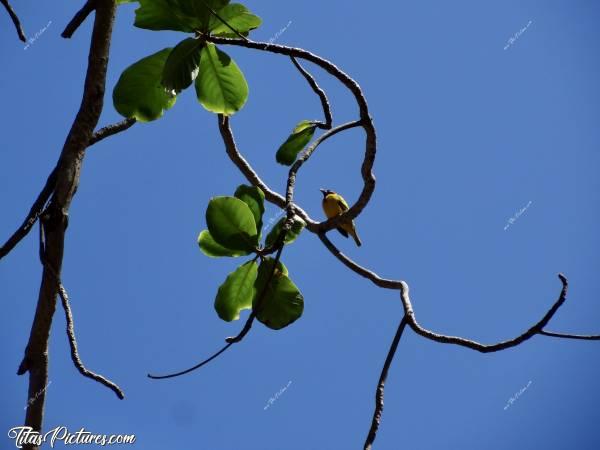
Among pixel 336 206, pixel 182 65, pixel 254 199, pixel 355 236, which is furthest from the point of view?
pixel 355 236

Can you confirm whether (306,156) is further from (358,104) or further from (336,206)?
(336,206)

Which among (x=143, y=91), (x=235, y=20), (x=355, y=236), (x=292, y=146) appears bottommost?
(x=292, y=146)

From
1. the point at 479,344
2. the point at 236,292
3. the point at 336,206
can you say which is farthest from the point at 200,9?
the point at 336,206

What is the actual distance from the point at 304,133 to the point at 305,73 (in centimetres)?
30

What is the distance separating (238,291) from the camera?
97.7 inches

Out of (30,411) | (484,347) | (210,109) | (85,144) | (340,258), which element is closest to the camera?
(484,347)

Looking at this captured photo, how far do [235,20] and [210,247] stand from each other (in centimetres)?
92

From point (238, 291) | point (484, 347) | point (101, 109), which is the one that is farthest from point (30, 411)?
point (484, 347)

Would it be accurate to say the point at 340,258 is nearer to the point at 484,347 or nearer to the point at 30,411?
the point at 484,347

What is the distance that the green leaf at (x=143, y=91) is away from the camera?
2455 millimetres

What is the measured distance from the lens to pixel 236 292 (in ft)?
8.16

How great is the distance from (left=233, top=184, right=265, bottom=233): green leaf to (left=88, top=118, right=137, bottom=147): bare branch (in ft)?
1.84

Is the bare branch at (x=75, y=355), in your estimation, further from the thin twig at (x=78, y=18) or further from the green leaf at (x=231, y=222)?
the thin twig at (x=78, y=18)

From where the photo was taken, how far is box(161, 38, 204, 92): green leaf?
2.26m
